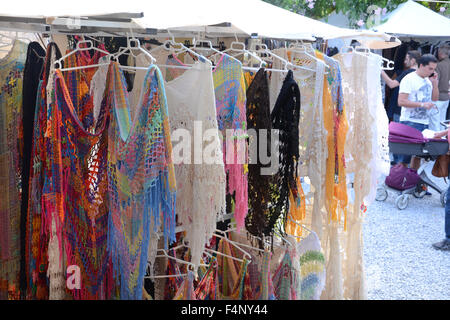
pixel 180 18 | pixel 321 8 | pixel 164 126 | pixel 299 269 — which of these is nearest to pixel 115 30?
pixel 180 18

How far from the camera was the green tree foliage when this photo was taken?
352 inches

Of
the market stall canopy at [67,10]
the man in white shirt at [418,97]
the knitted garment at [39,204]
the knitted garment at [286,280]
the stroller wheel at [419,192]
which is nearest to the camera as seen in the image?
the market stall canopy at [67,10]

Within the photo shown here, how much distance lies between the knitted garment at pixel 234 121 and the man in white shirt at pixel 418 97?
424 cm

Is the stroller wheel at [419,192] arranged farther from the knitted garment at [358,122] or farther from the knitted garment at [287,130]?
the knitted garment at [287,130]

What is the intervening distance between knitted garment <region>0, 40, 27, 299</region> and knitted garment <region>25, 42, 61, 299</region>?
14cm

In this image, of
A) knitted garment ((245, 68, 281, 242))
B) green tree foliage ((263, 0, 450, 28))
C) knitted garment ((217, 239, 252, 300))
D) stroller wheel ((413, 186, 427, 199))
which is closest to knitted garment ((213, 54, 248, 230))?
knitted garment ((245, 68, 281, 242))

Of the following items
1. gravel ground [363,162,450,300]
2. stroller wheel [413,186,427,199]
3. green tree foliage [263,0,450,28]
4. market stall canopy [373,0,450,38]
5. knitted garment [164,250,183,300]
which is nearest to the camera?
knitted garment [164,250,183,300]

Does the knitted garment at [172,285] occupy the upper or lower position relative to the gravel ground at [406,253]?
upper

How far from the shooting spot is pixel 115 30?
8.82ft

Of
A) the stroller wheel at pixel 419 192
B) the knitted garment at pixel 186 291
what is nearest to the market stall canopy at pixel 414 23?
the stroller wheel at pixel 419 192

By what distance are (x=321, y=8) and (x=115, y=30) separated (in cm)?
750

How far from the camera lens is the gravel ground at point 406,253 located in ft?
13.3

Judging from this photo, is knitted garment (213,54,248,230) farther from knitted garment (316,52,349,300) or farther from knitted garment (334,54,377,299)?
knitted garment (334,54,377,299)

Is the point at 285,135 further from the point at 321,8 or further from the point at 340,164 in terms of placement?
the point at 321,8
